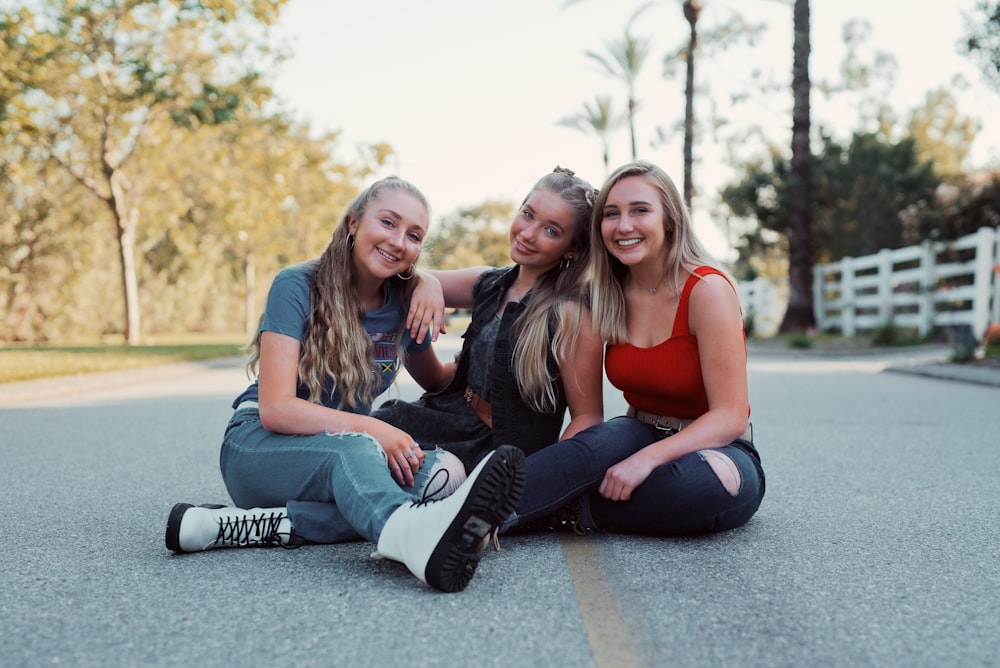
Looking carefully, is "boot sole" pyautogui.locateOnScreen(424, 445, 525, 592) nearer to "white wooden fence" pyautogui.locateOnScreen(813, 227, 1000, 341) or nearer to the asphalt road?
the asphalt road

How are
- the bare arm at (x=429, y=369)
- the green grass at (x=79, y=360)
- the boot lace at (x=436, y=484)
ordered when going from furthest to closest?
the green grass at (x=79, y=360)
the bare arm at (x=429, y=369)
the boot lace at (x=436, y=484)

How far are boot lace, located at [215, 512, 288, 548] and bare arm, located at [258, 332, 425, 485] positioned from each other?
0.35 metres

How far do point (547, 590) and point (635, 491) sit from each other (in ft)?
2.44

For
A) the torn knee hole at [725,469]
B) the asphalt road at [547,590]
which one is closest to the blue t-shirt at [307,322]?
the asphalt road at [547,590]

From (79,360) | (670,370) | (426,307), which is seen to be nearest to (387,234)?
(426,307)

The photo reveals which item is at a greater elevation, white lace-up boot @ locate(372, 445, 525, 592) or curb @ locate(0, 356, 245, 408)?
white lace-up boot @ locate(372, 445, 525, 592)

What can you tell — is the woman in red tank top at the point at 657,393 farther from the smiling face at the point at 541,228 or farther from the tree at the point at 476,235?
the tree at the point at 476,235

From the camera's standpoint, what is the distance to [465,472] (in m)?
3.85

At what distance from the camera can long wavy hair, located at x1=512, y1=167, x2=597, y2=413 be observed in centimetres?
379

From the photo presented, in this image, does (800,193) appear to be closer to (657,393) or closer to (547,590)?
(657,393)

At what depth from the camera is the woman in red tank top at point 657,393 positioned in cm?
349

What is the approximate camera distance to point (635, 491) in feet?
11.5

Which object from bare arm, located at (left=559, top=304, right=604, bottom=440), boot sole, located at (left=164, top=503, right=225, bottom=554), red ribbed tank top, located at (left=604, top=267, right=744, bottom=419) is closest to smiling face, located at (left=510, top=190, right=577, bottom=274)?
bare arm, located at (left=559, top=304, right=604, bottom=440)

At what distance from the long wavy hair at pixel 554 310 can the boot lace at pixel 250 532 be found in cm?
112
